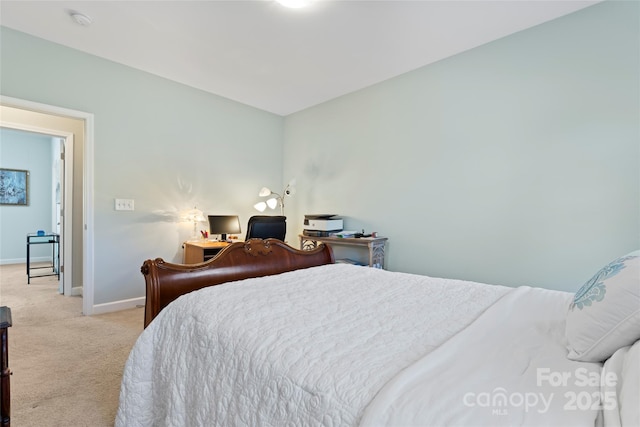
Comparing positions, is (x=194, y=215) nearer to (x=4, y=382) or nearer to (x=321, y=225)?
(x=321, y=225)

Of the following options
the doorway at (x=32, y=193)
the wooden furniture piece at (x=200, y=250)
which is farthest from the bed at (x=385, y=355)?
the doorway at (x=32, y=193)

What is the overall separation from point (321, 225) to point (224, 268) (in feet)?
5.74

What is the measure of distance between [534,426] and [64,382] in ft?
7.95

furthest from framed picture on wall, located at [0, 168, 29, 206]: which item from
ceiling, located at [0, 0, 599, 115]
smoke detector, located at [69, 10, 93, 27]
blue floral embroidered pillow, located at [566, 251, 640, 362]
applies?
blue floral embroidered pillow, located at [566, 251, 640, 362]

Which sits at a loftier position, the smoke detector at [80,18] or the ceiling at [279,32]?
the smoke detector at [80,18]

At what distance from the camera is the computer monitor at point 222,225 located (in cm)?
357

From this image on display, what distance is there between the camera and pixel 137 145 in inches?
127

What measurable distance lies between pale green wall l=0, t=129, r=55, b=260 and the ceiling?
414 centimetres

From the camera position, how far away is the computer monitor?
140 inches

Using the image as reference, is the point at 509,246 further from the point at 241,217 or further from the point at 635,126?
the point at 241,217

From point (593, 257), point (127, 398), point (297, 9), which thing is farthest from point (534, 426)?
point (297, 9)

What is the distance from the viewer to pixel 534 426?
54 cm

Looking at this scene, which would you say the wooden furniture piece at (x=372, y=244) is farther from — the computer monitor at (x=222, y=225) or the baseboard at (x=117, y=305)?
the baseboard at (x=117, y=305)

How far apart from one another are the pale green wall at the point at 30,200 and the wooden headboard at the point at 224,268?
5.90 m
